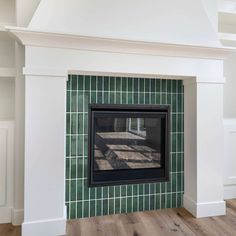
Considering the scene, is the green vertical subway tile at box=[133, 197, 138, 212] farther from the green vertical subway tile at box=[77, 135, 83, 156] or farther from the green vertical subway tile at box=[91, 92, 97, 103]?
the green vertical subway tile at box=[91, 92, 97, 103]

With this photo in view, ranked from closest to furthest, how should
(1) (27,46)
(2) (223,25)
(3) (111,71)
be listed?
(1) (27,46)
(3) (111,71)
(2) (223,25)

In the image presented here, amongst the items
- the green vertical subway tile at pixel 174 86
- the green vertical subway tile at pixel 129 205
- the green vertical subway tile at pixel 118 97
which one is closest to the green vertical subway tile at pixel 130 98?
the green vertical subway tile at pixel 118 97

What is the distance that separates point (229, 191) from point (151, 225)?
48.4 inches

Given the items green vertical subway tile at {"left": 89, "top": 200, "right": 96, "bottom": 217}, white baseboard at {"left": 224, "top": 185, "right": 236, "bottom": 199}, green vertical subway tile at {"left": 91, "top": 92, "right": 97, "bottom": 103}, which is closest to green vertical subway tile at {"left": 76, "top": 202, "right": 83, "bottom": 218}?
green vertical subway tile at {"left": 89, "top": 200, "right": 96, "bottom": 217}

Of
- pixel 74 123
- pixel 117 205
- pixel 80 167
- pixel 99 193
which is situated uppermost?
pixel 74 123

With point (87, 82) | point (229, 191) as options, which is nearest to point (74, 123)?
point (87, 82)

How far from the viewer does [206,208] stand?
2.36 meters

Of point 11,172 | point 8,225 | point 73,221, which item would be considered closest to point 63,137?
point 11,172

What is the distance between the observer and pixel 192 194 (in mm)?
2414

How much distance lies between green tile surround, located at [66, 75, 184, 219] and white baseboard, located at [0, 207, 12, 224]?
22.3 inches

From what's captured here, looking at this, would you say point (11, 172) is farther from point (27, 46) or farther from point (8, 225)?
point (27, 46)

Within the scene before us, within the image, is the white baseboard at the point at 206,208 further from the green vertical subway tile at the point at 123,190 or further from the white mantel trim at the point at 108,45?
the white mantel trim at the point at 108,45

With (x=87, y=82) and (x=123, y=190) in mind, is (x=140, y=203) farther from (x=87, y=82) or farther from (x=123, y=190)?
(x=87, y=82)

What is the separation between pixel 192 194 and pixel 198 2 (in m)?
1.96
